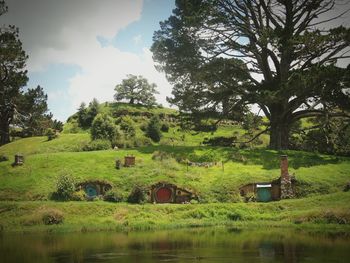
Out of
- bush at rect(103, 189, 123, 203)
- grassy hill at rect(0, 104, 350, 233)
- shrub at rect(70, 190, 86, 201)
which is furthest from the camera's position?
shrub at rect(70, 190, 86, 201)

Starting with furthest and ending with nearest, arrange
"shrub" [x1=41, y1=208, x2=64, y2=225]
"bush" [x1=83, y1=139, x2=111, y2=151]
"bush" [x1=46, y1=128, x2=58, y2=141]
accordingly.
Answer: "bush" [x1=46, y1=128, x2=58, y2=141] → "bush" [x1=83, y1=139, x2=111, y2=151] → "shrub" [x1=41, y1=208, x2=64, y2=225]

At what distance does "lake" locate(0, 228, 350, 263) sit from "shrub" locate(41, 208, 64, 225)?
436 cm

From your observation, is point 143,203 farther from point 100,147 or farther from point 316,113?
point 316,113

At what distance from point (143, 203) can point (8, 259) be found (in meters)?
20.4

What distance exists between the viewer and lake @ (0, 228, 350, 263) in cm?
2077

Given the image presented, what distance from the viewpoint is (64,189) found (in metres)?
41.2

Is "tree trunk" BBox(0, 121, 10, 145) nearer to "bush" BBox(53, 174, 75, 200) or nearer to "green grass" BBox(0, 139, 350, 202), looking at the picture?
"green grass" BBox(0, 139, 350, 202)

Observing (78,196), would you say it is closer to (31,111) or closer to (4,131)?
(31,111)

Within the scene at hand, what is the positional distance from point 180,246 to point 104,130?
42420 millimetres

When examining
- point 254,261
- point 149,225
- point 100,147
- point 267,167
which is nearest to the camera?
point 254,261

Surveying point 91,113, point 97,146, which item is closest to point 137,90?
point 91,113

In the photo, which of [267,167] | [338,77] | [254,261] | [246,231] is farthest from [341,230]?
[338,77]

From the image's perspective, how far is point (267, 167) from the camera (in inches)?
1876

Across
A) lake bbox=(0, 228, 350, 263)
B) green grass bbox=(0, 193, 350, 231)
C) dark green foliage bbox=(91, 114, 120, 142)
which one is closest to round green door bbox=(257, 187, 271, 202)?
green grass bbox=(0, 193, 350, 231)
